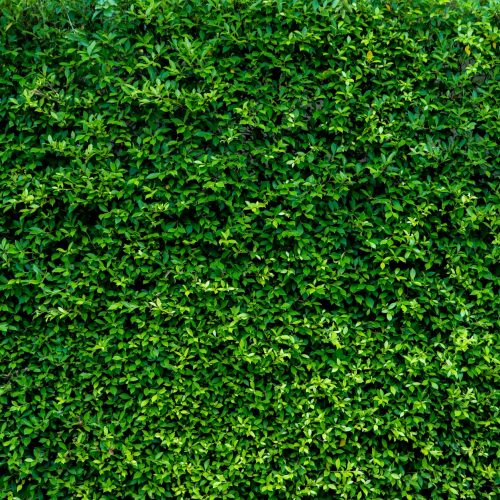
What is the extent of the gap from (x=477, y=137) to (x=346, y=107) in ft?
3.06

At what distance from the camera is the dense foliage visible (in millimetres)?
4051

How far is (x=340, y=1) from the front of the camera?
4078 mm

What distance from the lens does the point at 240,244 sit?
13.5ft

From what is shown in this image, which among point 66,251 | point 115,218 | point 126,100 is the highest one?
point 126,100

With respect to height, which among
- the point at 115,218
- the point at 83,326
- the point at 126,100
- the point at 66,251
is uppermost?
the point at 126,100

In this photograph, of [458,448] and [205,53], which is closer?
[205,53]

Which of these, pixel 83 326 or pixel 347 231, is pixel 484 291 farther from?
pixel 83 326

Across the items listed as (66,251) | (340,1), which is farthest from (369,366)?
(340,1)

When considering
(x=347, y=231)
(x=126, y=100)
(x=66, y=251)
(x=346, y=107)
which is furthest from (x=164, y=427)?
(x=346, y=107)

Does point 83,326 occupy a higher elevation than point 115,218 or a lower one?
Result: lower

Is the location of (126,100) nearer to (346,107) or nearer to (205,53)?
(205,53)

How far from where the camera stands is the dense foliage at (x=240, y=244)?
13.3 ft

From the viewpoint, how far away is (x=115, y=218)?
13.2 feet

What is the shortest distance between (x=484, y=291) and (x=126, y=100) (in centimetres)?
261
